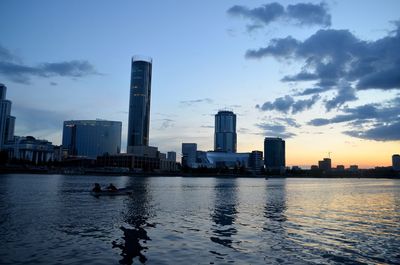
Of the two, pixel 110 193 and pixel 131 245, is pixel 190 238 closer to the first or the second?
pixel 131 245

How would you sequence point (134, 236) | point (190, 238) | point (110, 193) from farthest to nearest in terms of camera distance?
point (110, 193) → point (134, 236) → point (190, 238)

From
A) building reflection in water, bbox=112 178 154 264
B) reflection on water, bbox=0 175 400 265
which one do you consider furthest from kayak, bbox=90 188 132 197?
building reflection in water, bbox=112 178 154 264

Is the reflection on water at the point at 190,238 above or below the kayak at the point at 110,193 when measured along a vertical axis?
below

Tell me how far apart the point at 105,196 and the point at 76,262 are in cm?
5607

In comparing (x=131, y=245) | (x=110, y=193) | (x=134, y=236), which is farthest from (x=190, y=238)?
(x=110, y=193)

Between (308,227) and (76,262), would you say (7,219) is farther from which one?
(308,227)

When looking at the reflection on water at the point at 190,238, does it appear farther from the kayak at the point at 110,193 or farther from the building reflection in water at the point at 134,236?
the kayak at the point at 110,193

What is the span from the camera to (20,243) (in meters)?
29.9

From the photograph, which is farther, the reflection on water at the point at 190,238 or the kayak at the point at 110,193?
the kayak at the point at 110,193

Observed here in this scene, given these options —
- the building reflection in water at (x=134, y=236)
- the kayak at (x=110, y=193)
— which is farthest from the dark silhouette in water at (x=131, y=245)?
the kayak at (x=110, y=193)

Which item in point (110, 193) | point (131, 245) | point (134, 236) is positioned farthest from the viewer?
point (110, 193)

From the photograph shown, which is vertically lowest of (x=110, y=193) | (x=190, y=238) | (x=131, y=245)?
(x=131, y=245)

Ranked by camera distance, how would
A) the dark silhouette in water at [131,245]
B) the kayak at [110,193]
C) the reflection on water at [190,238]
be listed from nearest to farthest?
the dark silhouette in water at [131,245] → the reflection on water at [190,238] → the kayak at [110,193]

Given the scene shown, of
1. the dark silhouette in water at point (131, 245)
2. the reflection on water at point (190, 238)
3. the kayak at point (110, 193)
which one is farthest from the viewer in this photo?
the kayak at point (110, 193)
